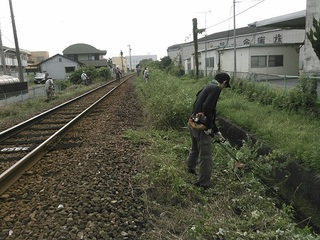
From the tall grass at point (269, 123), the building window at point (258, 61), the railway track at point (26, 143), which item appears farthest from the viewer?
the building window at point (258, 61)

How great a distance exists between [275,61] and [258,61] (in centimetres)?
166

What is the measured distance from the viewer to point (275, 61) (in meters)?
24.6

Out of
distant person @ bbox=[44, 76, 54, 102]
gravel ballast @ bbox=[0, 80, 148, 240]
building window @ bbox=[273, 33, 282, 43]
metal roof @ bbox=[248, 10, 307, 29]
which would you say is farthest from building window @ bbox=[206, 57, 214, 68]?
gravel ballast @ bbox=[0, 80, 148, 240]

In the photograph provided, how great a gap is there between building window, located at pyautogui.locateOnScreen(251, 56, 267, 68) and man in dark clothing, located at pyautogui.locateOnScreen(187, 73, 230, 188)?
68.2 feet

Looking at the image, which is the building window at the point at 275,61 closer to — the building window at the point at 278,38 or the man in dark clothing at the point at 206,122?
the building window at the point at 278,38

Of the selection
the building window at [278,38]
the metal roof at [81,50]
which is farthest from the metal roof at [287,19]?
the metal roof at [81,50]

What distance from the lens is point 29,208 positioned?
12.6 ft

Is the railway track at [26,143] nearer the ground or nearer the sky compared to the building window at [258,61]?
nearer the ground

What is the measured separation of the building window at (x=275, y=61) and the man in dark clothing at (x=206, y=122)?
21.8 metres

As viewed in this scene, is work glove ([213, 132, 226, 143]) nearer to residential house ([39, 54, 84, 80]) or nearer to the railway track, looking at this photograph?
the railway track

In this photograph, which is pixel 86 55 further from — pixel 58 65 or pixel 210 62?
pixel 210 62

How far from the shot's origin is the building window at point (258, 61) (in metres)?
24.0

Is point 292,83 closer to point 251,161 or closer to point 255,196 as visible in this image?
point 251,161

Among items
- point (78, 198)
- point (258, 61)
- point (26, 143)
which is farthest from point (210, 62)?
point (78, 198)
